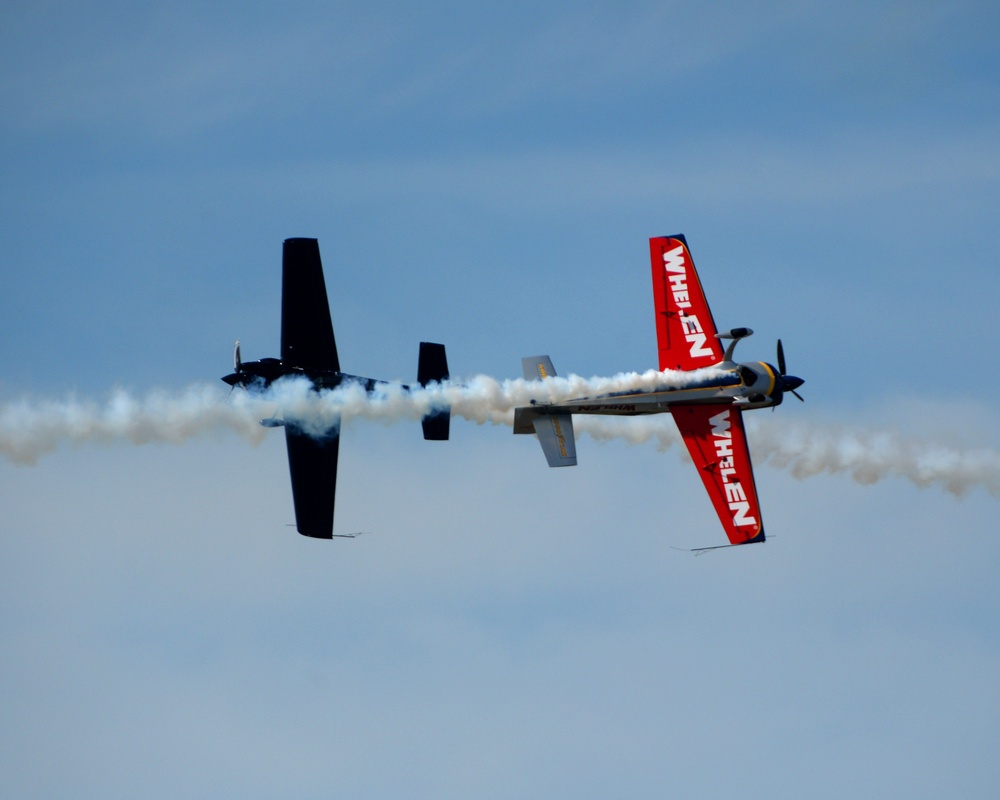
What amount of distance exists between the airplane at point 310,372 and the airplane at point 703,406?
297 centimetres

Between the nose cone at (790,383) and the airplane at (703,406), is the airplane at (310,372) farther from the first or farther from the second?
the nose cone at (790,383)

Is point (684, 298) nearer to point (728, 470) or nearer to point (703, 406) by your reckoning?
point (703, 406)

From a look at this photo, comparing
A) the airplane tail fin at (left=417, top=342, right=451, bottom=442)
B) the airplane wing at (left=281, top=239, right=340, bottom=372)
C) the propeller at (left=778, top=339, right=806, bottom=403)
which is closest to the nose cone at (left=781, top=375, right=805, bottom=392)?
the propeller at (left=778, top=339, right=806, bottom=403)

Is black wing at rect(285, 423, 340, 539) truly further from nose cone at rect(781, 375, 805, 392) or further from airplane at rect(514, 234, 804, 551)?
nose cone at rect(781, 375, 805, 392)

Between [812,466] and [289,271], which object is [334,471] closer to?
[289,271]

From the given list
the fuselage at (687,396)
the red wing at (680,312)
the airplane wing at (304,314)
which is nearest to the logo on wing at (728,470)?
the fuselage at (687,396)

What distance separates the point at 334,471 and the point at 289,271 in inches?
229

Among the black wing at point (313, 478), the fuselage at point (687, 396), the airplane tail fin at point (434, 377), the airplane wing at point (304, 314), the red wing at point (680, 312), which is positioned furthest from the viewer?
the red wing at point (680, 312)

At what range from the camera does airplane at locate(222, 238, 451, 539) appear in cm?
5197

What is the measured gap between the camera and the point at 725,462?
53938 mm

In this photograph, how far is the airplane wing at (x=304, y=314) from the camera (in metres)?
52.8

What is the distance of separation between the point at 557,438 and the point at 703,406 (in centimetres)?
436

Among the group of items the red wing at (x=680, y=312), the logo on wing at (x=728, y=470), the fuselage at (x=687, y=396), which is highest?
the red wing at (x=680, y=312)

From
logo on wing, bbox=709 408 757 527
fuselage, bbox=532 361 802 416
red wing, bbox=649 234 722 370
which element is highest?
red wing, bbox=649 234 722 370
